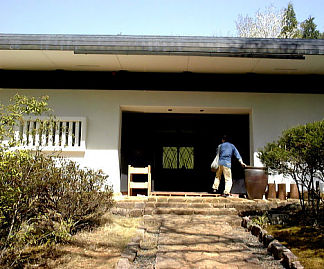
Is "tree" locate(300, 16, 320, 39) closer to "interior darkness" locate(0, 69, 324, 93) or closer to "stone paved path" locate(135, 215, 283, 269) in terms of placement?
"interior darkness" locate(0, 69, 324, 93)

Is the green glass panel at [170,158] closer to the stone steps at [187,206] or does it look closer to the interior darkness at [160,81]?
the interior darkness at [160,81]

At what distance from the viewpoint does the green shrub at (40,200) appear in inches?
135

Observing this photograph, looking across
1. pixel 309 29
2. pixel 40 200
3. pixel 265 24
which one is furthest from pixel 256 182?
pixel 309 29

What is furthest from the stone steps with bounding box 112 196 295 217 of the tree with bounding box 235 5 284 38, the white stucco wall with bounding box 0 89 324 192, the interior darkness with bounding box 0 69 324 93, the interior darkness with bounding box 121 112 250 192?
the tree with bounding box 235 5 284 38

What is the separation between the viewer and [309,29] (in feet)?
106

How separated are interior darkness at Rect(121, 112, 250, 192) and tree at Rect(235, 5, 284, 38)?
21113 mm

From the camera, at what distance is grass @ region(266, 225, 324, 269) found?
3767 mm

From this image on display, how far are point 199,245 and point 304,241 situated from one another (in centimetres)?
157

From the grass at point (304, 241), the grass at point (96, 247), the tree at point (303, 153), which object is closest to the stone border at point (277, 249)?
the grass at point (304, 241)

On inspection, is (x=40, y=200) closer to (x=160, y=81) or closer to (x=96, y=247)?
(x=96, y=247)

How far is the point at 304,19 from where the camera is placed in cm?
3319

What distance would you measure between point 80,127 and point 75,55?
2.00m

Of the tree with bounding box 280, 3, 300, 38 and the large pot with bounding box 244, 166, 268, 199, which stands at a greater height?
the tree with bounding box 280, 3, 300, 38

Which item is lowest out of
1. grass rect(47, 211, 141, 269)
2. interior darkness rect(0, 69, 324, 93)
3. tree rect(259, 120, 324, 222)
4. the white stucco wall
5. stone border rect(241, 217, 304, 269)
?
grass rect(47, 211, 141, 269)
